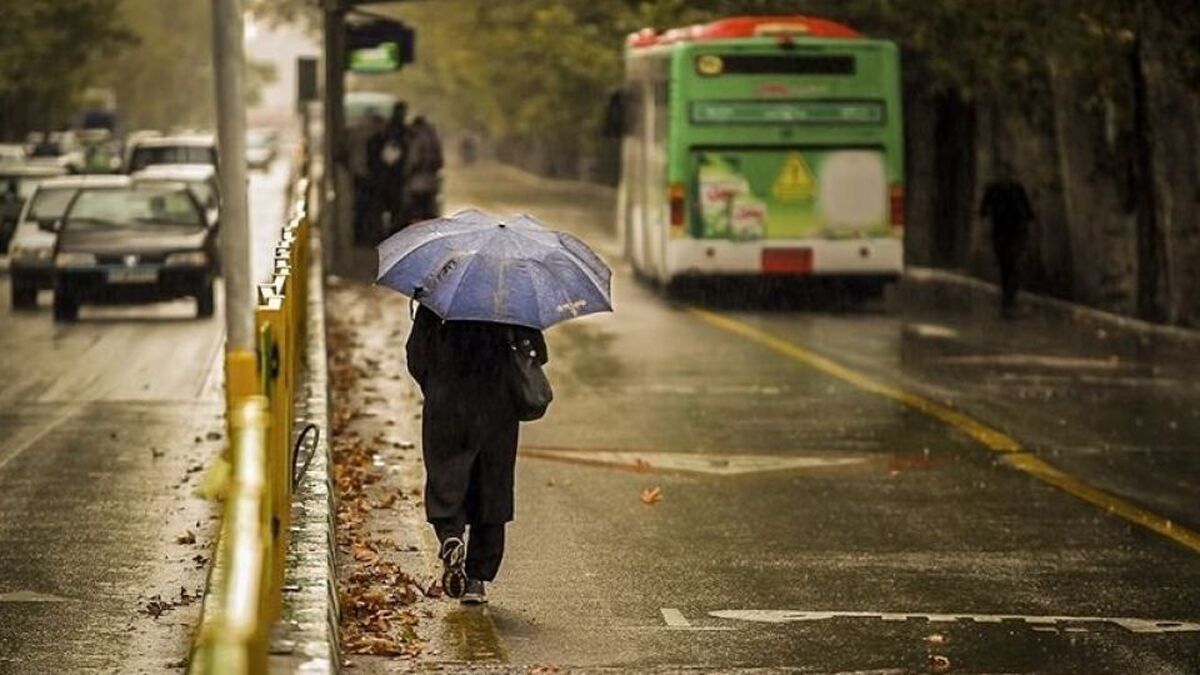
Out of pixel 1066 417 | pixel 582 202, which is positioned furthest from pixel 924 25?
pixel 582 202

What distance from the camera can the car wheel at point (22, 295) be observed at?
34906 mm

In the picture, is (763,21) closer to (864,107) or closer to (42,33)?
(864,107)

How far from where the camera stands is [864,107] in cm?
3281

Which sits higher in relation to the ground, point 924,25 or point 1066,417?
point 924,25

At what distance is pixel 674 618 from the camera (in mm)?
12000

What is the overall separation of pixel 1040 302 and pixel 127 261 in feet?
33.6

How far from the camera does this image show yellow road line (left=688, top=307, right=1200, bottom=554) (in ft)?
50.0

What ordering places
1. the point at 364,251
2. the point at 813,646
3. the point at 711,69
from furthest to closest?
the point at 364,251, the point at 711,69, the point at 813,646

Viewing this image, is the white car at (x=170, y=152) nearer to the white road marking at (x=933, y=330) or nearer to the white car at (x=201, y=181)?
the white car at (x=201, y=181)

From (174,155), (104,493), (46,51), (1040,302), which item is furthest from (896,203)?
(46,51)

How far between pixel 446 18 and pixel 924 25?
5269 centimetres

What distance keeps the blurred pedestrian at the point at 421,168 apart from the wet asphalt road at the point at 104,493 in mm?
10352

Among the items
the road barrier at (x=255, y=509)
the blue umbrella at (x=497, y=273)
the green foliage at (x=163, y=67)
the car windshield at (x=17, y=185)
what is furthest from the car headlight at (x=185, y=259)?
the green foliage at (x=163, y=67)

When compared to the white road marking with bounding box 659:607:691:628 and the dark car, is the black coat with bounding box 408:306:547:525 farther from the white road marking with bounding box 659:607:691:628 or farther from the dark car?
the dark car
